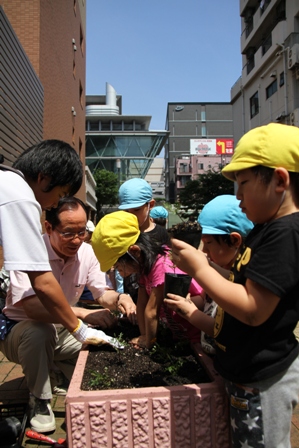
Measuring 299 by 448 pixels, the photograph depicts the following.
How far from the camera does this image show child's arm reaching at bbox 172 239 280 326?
4.17 feet

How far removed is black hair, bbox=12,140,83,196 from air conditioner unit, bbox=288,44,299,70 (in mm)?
19243

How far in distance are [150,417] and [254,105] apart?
27.2m

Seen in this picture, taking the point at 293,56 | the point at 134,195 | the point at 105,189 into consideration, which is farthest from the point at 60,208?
the point at 105,189

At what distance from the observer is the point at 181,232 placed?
1.62 meters

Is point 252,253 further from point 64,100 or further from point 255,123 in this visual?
point 255,123

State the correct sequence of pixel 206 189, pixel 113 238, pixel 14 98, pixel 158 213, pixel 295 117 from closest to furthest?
pixel 113 238 → pixel 158 213 → pixel 14 98 → pixel 295 117 → pixel 206 189

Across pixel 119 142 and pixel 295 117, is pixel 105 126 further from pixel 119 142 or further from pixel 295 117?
pixel 295 117

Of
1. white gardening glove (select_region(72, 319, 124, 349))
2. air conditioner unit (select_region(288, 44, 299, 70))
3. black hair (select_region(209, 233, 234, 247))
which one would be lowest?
white gardening glove (select_region(72, 319, 124, 349))

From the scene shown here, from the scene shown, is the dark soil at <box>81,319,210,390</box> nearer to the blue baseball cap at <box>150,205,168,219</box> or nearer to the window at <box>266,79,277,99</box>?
the blue baseball cap at <box>150,205,168,219</box>

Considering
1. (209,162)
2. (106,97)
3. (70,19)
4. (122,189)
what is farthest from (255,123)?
(106,97)

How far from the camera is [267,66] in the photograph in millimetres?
23078

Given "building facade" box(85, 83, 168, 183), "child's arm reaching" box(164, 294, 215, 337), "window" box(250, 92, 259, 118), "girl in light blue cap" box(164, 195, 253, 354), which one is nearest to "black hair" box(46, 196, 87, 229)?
"girl in light blue cap" box(164, 195, 253, 354)

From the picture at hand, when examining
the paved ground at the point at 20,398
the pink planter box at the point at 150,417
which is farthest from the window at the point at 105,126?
the pink planter box at the point at 150,417

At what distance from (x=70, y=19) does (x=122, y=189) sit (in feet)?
51.0
